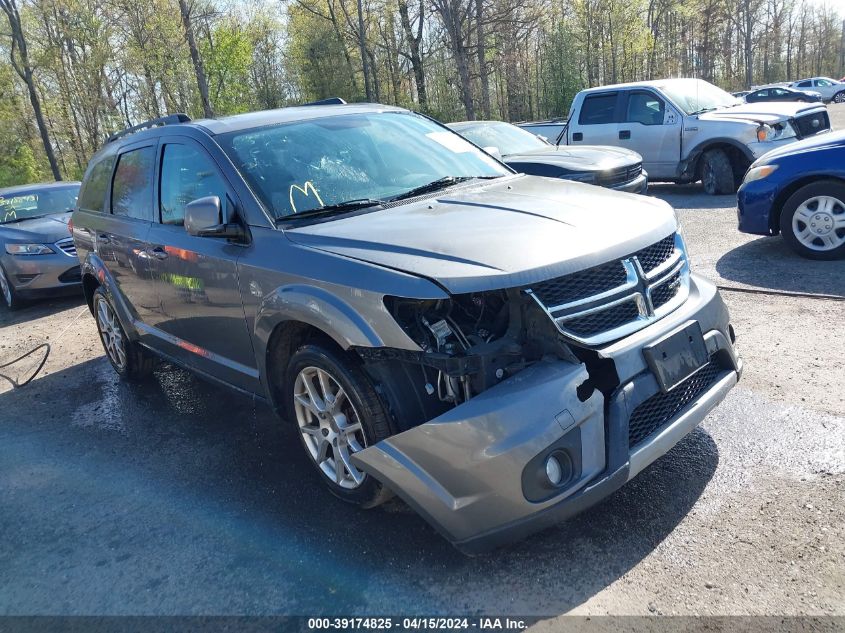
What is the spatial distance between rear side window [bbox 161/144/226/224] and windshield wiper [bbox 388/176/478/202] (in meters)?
0.96

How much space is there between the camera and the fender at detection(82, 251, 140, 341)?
199 inches

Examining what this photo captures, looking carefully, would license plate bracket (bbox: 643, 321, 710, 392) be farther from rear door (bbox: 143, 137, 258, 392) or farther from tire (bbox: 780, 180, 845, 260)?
tire (bbox: 780, 180, 845, 260)

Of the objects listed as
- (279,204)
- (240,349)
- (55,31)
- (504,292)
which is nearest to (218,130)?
Answer: (279,204)

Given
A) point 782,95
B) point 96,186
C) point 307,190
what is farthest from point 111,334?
point 782,95

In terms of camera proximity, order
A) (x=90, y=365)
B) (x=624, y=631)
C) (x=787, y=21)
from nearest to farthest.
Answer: (x=624, y=631) < (x=90, y=365) < (x=787, y=21)

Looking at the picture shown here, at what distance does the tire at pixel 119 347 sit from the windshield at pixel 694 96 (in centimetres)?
927

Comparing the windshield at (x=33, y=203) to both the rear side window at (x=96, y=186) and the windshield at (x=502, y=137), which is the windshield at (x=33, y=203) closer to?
the rear side window at (x=96, y=186)

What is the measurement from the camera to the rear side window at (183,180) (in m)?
3.77

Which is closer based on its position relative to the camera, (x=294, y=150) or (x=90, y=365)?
(x=294, y=150)

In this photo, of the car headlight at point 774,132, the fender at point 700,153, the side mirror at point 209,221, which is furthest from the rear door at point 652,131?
the side mirror at point 209,221

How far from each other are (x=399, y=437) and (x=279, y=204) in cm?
149

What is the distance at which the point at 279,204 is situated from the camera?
347 cm

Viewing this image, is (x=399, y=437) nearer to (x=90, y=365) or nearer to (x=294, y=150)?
(x=294, y=150)

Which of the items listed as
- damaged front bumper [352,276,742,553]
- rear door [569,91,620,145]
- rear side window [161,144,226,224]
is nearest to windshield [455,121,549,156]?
rear door [569,91,620,145]
